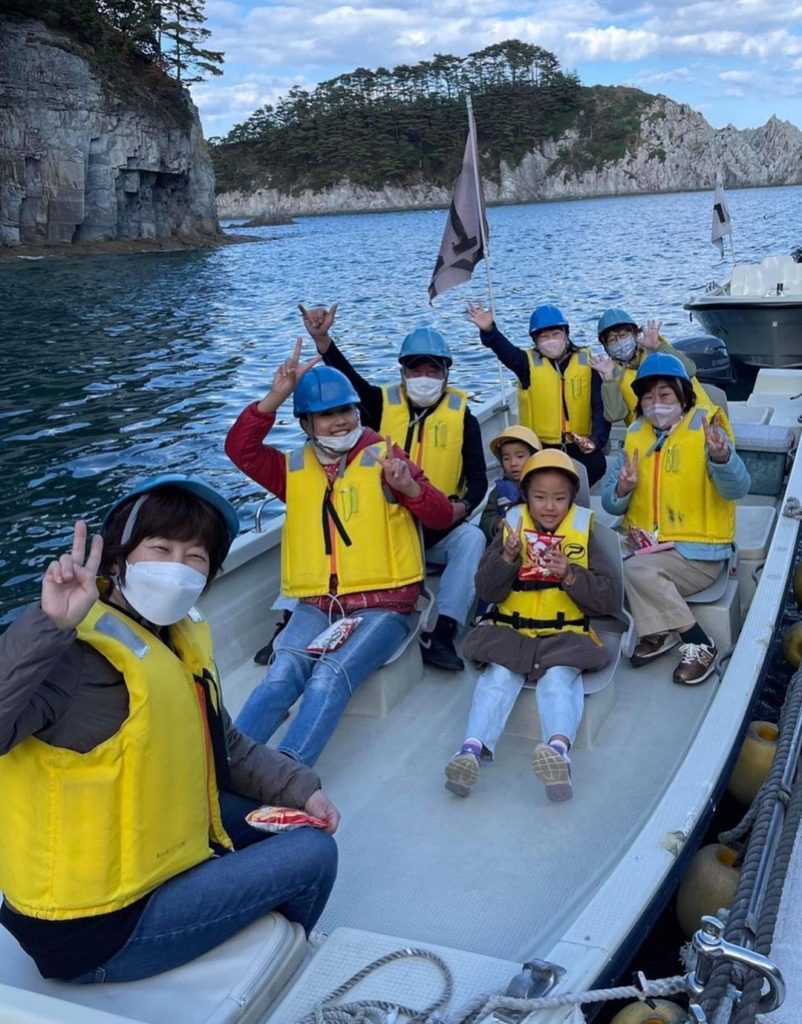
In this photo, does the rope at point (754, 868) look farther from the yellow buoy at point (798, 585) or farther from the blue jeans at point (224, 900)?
the yellow buoy at point (798, 585)

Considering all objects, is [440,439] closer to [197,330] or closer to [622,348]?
[622,348]

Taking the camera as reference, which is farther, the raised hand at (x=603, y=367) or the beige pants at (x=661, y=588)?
the raised hand at (x=603, y=367)

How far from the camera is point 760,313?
1245 centimetres

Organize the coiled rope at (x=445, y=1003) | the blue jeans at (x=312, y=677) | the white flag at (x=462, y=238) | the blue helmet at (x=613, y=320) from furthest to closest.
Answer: the white flag at (x=462, y=238)
the blue helmet at (x=613, y=320)
the blue jeans at (x=312, y=677)
the coiled rope at (x=445, y=1003)

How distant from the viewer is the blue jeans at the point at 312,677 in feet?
11.6

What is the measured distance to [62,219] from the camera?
4181cm

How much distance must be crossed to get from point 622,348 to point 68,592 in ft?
16.0

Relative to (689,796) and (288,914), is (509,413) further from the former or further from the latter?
(288,914)

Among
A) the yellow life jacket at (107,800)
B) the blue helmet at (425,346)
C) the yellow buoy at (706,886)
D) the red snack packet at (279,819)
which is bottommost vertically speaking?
the yellow buoy at (706,886)

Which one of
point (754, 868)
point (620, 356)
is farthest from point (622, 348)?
point (754, 868)

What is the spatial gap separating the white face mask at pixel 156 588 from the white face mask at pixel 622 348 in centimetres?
447

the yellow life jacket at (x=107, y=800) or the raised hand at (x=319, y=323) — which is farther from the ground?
the raised hand at (x=319, y=323)

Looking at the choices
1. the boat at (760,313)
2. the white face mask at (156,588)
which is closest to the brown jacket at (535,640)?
the white face mask at (156,588)

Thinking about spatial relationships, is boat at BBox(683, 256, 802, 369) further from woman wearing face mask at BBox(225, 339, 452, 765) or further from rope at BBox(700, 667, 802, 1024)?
rope at BBox(700, 667, 802, 1024)
